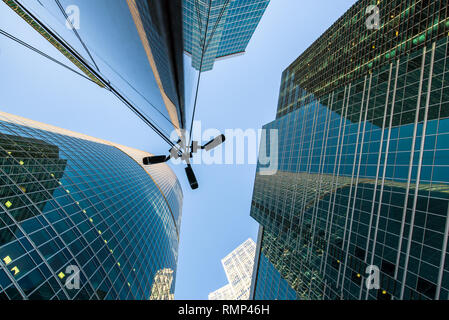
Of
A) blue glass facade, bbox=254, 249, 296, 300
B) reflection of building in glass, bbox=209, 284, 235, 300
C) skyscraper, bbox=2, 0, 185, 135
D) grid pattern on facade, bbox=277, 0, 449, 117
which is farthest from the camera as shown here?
reflection of building in glass, bbox=209, 284, 235, 300

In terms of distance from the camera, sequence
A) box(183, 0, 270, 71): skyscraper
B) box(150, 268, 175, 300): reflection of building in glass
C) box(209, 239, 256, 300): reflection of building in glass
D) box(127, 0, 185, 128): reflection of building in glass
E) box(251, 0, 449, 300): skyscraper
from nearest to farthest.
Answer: box(127, 0, 185, 128): reflection of building in glass
box(183, 0, 270, 71): skyscraper
box(251, 0, 449, 300): skyscraper
box(150, 268, 175, 300): reflection of building in glass
box(209, 239, 256, 300): reflection of building in glass

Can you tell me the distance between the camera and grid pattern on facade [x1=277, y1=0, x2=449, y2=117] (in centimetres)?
2005

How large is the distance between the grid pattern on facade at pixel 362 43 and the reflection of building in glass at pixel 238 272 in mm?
91625

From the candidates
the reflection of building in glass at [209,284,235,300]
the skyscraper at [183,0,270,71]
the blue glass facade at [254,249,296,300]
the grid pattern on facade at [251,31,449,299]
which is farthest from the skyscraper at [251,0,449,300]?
the reflection of building in glass at [209,284,235,300]

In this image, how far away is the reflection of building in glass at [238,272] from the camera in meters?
92.0

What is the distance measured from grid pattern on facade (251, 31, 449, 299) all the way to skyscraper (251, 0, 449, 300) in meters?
0.10

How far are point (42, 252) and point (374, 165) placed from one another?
121 ft

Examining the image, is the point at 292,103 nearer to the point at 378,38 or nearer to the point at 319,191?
the point at 378,38

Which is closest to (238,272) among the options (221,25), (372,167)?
(372,167)

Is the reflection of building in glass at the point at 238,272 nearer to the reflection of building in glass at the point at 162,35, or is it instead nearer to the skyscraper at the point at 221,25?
the reflection of building in glass at the point at 162,35

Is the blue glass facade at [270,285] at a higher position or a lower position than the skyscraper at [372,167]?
lower

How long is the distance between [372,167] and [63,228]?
3752 centimetres

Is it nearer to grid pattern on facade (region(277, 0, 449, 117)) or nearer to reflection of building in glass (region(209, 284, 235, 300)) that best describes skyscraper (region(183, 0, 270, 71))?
grid pattern on facade (region(277, 0, 449, 117))

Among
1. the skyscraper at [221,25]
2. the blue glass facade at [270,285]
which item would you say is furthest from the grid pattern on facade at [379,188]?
the skyscraper at [221,25]
